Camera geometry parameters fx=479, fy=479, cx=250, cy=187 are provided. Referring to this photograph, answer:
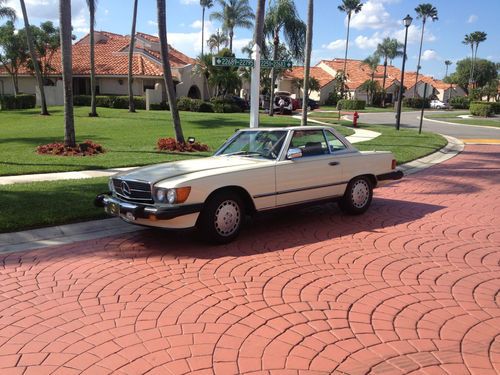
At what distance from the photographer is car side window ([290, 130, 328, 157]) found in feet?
22.5

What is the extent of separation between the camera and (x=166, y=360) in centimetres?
333

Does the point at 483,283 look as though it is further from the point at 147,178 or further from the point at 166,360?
the point at 147,178

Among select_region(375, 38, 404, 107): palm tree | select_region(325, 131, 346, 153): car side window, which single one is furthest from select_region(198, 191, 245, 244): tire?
select_region(375, 38, 404, 107): palm tree

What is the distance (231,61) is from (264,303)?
6801 millimetres

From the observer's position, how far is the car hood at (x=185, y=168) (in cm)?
585

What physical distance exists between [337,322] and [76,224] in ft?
14.1

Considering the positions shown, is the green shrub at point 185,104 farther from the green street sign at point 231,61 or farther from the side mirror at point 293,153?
the side mirror at point 293,153

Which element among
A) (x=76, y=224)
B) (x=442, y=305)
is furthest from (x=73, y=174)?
(x=442, y=305)

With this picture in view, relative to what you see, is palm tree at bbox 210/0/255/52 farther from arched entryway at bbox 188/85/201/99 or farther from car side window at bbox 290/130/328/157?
car side window at bbox 290/130/328/157

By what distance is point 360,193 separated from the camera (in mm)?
7562

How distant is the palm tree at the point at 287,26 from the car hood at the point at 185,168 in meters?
27.8

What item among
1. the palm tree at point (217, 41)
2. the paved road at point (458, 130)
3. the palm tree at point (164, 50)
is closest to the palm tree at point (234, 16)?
the palm tree at point (217, 41)

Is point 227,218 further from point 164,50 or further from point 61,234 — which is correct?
point 164,50

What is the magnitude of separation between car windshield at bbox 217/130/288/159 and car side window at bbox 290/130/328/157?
0.63ft
